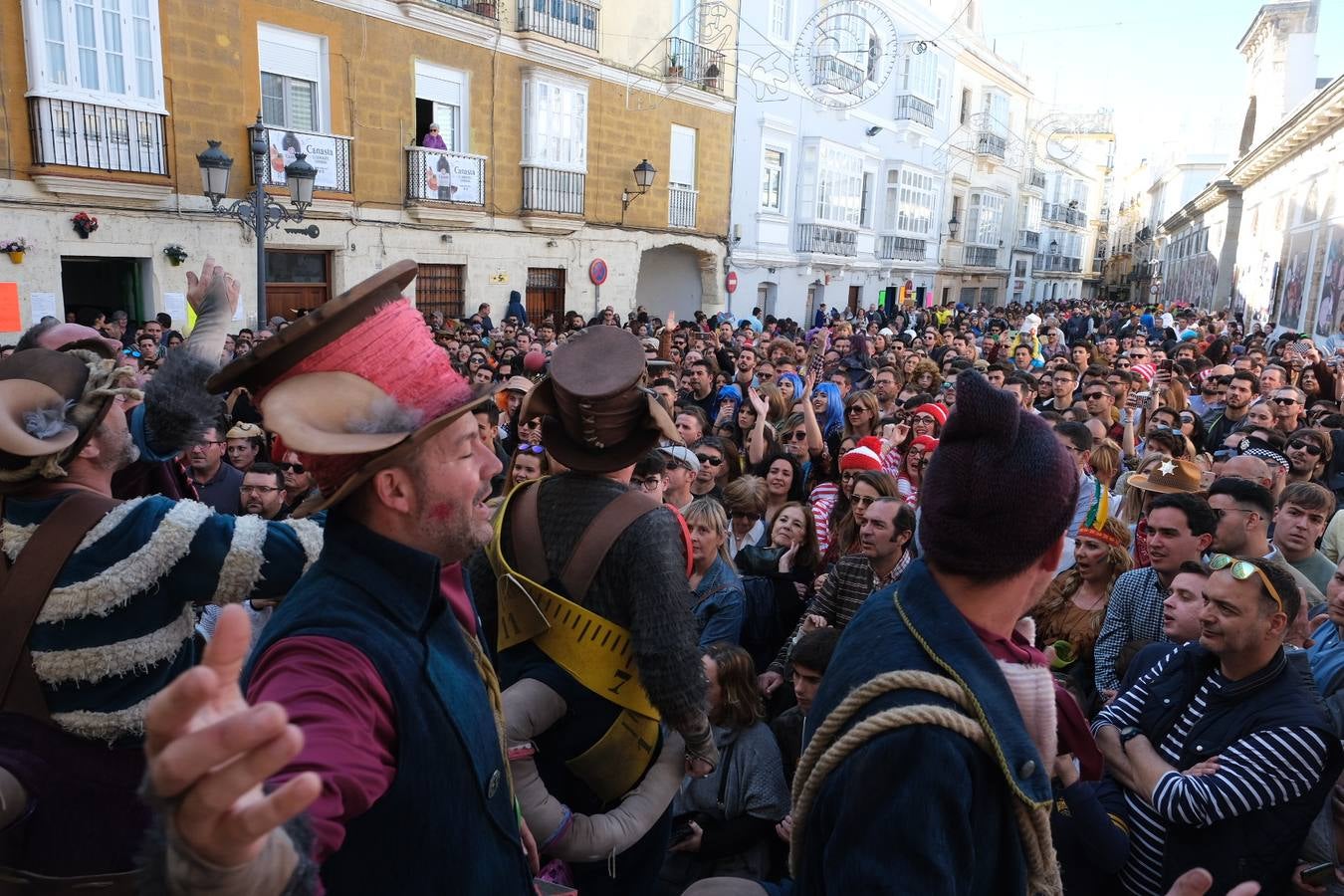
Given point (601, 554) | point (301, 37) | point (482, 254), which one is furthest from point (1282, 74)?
point (601, 554)

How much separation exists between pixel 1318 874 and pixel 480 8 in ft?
54.7

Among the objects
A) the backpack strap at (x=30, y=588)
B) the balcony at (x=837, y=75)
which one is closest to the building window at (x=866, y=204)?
the balcony at (x=837, y=75)

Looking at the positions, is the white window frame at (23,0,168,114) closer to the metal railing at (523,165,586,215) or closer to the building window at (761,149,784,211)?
the metal railing at (523,165,586,215)

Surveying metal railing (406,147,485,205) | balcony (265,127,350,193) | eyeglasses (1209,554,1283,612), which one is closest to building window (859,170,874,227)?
metal railing (406,147,485,205)

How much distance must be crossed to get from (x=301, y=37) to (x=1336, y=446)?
45.4ft

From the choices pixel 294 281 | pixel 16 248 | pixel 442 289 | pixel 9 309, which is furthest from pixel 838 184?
pixel 9 309

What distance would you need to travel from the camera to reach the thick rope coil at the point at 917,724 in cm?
132

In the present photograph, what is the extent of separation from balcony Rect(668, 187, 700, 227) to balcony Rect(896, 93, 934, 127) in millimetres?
10125

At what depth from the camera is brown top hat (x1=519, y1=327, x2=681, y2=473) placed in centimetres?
254

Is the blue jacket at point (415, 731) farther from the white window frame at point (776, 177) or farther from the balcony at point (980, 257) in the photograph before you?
the balcony at point (980, 257)

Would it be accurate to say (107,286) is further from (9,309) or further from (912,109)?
(912,109)

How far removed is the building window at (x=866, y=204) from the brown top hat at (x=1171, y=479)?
78.9 ft

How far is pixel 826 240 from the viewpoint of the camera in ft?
83.1

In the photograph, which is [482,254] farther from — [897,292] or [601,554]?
[897,292]
